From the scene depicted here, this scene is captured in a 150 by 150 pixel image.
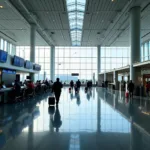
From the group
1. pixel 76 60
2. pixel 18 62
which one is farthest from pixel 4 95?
pixel 76 60

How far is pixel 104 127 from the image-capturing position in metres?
5.95

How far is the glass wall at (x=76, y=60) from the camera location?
4659 centimetres

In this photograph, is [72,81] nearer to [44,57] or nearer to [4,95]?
[4,95]

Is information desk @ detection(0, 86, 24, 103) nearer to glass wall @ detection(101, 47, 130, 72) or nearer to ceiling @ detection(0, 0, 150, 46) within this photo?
ceiling @ detection(0, 0, 150, 46)

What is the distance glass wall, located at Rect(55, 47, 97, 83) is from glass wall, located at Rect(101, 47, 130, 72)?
7.04 ft

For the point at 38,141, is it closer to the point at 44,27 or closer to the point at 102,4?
the point at 102,4

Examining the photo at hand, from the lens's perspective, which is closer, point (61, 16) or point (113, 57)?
point (61, 16)

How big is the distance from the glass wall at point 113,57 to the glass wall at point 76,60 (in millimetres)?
2147

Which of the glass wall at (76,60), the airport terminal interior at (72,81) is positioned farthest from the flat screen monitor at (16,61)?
the glass wall at (76,60)

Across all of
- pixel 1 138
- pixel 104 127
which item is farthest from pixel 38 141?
pixel 104 127

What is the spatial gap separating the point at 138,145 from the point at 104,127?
5.79ft

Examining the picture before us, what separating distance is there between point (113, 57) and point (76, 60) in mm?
8906

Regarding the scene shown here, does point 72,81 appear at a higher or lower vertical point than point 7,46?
lower

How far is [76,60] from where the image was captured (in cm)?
4691
